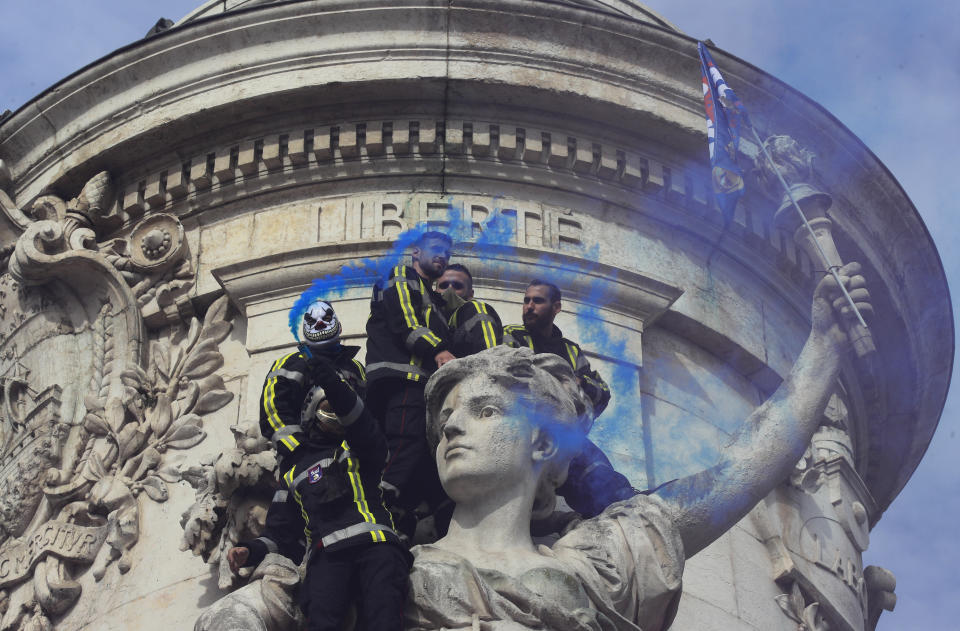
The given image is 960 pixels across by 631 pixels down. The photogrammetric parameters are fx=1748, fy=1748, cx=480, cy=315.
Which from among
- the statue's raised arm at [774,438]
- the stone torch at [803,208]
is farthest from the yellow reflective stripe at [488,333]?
the stone torch at [803,208]

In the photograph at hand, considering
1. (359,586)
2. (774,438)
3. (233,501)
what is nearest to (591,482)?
(774,438)

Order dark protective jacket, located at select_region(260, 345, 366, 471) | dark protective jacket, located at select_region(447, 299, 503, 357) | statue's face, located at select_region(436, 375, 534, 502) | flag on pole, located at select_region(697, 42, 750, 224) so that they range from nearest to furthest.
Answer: statue's face, located at select_region(436, 375, 534, 502), dark protective jacket, located at select_region(260, 345, 366, 471), dark protective jacket, located at select_region(447, 299, 503, 357), flag on pole, located at select_region(697, 42, 750, 224)

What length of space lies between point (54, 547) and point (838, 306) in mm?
5484

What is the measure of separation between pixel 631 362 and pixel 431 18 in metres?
3.33

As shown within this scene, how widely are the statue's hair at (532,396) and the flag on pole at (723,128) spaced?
2621mm

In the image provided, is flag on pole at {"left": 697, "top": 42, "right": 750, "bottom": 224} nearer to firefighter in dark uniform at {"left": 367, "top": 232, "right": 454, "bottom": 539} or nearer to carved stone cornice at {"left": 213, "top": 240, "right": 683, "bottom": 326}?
carved stone cornice at {"left": 213, "top": 240, "right": 683, "bottom": 326}

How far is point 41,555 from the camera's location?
38.5 ft

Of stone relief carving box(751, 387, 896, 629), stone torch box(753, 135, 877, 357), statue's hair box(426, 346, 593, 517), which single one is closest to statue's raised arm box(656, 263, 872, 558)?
stone torch box(753, 135, 877, 357)

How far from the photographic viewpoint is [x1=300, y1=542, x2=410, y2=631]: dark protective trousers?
8.54 metres

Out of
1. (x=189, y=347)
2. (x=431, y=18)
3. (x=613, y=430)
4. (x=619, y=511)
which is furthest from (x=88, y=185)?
(x=619, y=511)

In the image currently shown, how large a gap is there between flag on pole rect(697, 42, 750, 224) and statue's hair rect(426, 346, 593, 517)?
103 inches

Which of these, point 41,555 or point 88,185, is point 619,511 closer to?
point 41,555

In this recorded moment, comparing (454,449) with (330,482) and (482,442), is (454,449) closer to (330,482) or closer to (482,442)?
(482,442)

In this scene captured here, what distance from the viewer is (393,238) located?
12.8 m
